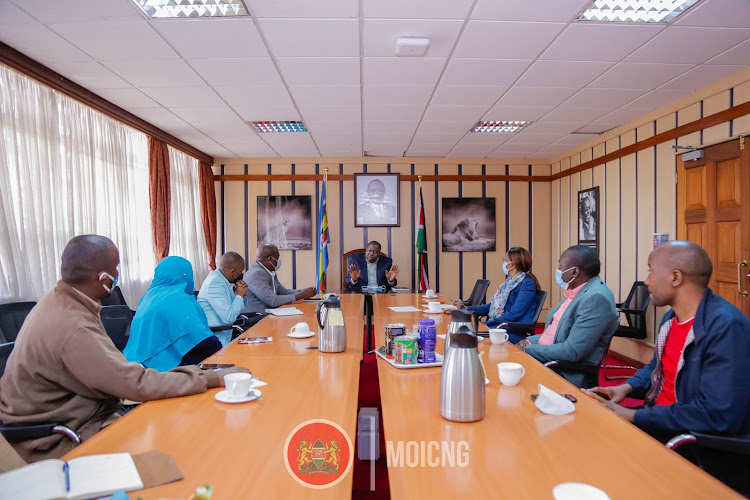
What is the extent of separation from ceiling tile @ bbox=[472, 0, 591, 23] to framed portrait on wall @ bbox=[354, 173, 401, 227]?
5075mm

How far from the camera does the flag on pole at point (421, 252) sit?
7.73 m

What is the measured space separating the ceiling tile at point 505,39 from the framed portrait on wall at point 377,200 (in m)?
4.46

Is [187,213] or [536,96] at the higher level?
[536,96]

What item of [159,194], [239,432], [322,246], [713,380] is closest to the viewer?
[239,432]

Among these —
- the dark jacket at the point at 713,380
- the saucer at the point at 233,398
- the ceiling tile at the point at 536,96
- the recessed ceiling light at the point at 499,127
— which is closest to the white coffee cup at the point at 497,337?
the dark jacket at the point at 713,380

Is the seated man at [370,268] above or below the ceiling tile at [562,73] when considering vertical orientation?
below

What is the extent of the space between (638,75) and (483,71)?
1.40 metres

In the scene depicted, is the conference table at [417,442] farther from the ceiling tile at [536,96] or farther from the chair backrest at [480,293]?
the chair backrest at [480,293]

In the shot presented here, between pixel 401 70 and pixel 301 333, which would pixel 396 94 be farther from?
pixel 301 333

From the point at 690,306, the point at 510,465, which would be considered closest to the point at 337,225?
the point at 690,306

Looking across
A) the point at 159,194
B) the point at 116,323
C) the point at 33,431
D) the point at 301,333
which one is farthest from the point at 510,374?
the point at 159,194

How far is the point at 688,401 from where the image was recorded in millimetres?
1833

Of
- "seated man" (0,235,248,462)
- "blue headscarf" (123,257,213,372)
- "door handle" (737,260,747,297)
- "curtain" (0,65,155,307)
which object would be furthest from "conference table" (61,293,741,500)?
"door handle" (737,260,747,297)

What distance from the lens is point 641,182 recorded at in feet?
19.0
